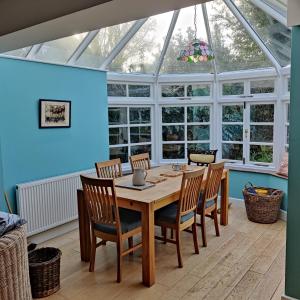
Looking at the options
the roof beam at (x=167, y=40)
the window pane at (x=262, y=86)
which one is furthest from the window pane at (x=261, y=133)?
the roof beam at (x=167, y=40)

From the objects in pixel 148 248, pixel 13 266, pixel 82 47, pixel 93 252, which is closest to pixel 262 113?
pixel 82 47

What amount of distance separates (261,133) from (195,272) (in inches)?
114

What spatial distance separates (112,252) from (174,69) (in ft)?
10.8

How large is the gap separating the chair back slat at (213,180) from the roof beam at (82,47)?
2251 mm

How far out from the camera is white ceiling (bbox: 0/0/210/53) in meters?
1.86

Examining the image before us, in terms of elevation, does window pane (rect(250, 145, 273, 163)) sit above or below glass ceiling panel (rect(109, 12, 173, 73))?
below

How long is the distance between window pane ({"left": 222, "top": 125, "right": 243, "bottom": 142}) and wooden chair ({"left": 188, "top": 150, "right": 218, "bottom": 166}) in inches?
35.1

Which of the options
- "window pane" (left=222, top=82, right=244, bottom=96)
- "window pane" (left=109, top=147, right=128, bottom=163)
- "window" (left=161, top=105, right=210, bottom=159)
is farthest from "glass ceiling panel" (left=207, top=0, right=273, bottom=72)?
"window pane" (left=109, top=147, right=128, bottom=163)

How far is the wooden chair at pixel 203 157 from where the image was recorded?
455cm

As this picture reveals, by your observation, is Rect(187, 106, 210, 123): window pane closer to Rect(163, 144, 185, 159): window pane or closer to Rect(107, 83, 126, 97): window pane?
Rect(163, 144, 185, 159): window pane

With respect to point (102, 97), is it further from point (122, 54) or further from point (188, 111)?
point (188, 111)

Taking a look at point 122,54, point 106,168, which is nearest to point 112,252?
point 106,168

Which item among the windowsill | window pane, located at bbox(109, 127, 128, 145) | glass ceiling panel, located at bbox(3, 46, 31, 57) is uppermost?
glass ceiling panel, located at bbox(3, 46, 31, 57)

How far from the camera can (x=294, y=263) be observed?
7.75 feet
